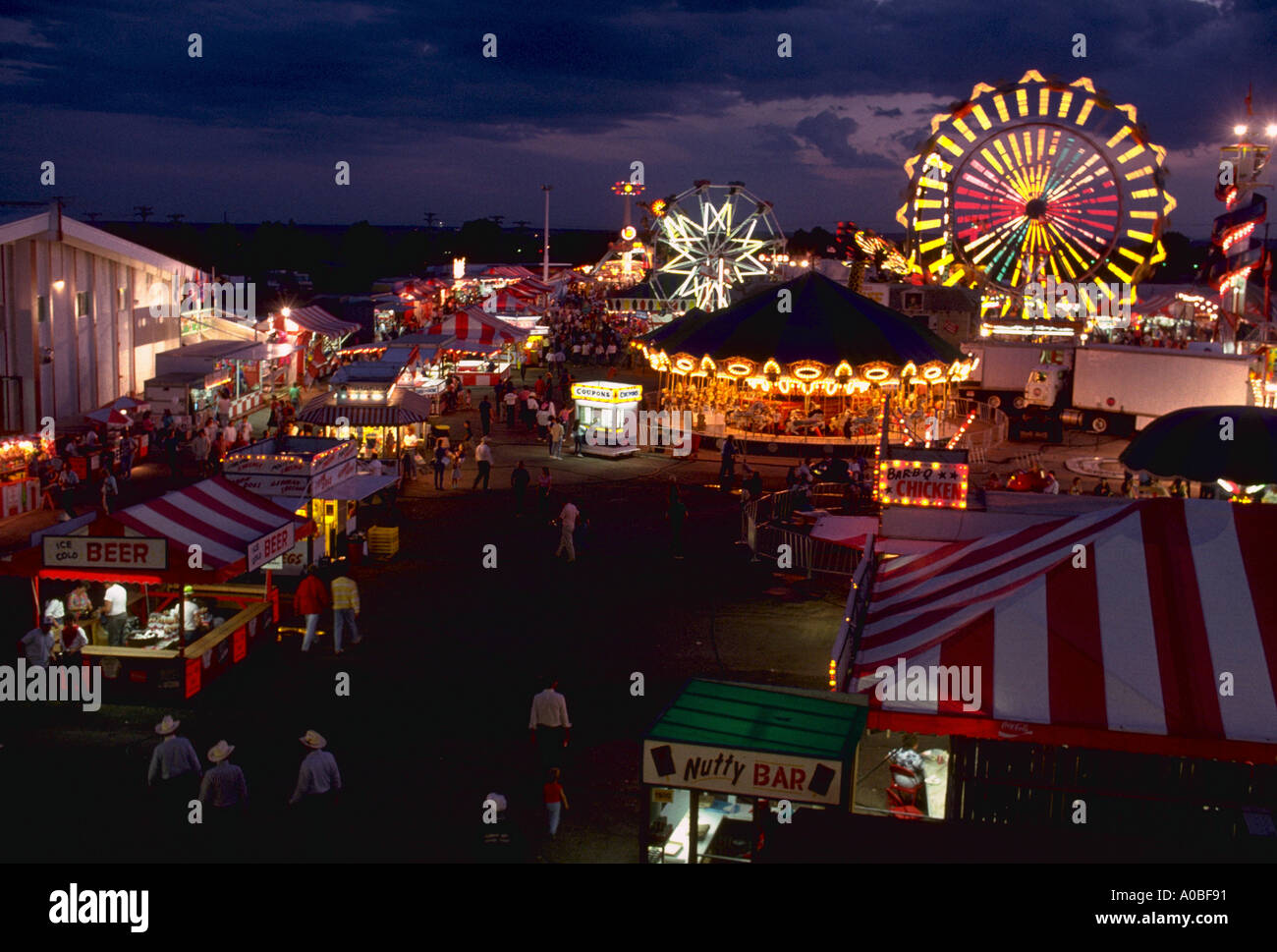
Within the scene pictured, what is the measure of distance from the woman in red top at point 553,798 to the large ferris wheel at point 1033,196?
36.9 meters

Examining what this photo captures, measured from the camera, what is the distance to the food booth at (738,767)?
291 inches

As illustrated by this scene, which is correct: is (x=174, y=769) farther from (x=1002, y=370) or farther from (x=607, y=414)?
(x=1002, y=370)

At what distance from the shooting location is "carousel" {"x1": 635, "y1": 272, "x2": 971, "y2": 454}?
30641 mm

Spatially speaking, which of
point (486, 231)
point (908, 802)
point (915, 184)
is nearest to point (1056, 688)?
point (908, 802)

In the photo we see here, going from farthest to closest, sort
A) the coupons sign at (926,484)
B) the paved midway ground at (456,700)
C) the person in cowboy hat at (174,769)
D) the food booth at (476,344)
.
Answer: the food booth at (476,344)
the coupons sign at (926,484)
the person in cowboy hat at (174,769)
the paved midway ground at (456,700)

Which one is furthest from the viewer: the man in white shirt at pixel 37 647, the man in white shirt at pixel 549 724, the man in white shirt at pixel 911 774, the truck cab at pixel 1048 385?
the truck cab at pixel 1048 385

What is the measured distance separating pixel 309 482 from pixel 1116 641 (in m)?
12.2

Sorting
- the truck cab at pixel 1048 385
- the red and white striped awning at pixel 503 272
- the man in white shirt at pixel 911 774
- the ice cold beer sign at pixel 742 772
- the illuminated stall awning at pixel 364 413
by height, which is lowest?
the man in white shirt at pixel 911 774

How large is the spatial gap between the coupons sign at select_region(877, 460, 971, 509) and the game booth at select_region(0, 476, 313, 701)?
7188 millimetres

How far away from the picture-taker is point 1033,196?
42.6 meters

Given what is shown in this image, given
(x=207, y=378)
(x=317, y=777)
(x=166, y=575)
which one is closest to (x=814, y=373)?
(x=207, y=378)

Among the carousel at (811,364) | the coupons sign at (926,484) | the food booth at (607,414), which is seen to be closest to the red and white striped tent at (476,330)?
the carousel at (811,364)

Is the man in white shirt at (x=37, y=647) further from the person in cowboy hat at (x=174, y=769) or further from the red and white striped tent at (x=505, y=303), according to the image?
the red and white striped tent at (x=505, y=303)
